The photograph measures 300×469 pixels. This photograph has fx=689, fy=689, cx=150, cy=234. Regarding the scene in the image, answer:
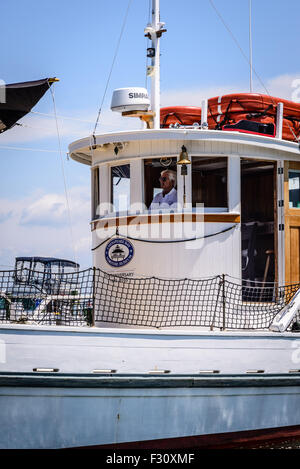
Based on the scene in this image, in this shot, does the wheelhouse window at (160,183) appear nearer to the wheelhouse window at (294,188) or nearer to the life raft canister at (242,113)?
the life raft canister at (242,113)

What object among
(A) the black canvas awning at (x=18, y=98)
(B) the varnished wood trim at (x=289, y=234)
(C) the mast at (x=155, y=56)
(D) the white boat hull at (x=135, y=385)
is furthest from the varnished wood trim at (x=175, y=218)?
(A) the black canvas awning at (x=18, y=98)

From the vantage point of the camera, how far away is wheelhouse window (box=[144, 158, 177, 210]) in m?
8.80

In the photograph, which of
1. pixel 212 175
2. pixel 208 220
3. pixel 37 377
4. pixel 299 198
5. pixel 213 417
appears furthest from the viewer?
pixel 212 175

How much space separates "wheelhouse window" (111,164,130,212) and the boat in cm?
2

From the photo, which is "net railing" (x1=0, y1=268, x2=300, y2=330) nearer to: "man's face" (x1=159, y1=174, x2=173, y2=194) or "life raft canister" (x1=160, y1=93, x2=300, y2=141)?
"man's face" (x1=159, y1=174, x2=173, y2=194)

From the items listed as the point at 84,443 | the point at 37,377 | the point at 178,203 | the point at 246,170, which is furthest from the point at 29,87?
the point at 84,443

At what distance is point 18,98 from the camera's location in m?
9.13

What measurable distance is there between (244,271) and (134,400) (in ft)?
11.0

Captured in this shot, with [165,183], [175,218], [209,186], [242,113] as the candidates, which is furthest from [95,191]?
[242,113]

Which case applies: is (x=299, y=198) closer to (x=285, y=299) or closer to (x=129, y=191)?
(x=285, y=299)

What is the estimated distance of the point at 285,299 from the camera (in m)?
8.98

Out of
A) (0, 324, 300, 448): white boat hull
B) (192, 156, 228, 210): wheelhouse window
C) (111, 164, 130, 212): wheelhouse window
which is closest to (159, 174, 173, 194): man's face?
(111, 164, 130, 212): wheelhouse window

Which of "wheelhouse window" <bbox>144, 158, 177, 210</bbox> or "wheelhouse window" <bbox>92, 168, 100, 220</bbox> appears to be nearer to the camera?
"wheelhouse window" <bbox>144, 158, 177, 210</bbox>

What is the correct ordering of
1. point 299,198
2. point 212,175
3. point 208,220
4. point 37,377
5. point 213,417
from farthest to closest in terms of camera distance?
point 212,175
point 299,198
point 208,220
point 213,417
point 37,377
